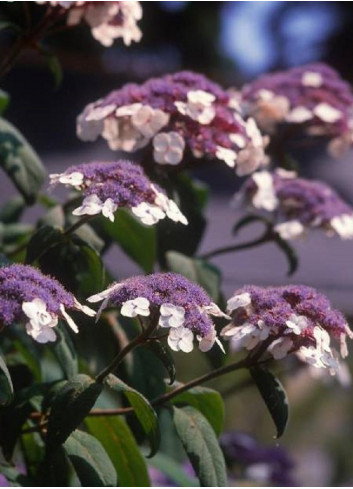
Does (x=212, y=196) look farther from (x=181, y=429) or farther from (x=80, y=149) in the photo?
(x=181, y=429)

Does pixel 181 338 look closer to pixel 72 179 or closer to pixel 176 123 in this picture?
pixel 72 179

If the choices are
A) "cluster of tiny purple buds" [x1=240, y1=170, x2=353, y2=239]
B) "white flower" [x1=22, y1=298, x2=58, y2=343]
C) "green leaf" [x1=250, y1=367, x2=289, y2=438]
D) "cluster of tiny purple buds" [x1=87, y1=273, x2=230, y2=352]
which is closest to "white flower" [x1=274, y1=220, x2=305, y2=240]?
"cluster of tiny purple buds" [x1=240, y1=170, x2=353, y2=239]

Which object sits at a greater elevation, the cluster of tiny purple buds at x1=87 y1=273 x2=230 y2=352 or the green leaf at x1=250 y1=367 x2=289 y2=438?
the cluster of tiny purple buds at x1=87 y1=273 x2=230 y2=352

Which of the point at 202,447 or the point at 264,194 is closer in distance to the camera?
the point at 202,447

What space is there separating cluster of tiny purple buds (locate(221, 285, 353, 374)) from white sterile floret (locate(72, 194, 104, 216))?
0.18m

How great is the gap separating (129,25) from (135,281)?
2.30 feet

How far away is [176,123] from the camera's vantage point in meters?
1.55

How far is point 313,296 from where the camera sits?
1239mm

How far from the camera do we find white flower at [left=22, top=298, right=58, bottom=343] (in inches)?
42.8

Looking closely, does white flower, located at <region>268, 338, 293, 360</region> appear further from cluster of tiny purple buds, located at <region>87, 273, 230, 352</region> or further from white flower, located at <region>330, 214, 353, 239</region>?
white flower, located at <region>330, 214, 353, 239</region>

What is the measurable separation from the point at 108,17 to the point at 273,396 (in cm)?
70

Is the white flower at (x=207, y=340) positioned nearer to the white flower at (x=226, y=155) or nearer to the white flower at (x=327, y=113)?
the white flower at (x=226, y=155)

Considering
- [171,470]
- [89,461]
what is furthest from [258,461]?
[89,461]

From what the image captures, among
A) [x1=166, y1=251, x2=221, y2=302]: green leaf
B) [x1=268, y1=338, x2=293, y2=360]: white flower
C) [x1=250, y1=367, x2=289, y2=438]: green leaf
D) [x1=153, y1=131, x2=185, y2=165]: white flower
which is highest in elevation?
[x1=153, y1=131, x2=185, y2=165]: white flower
